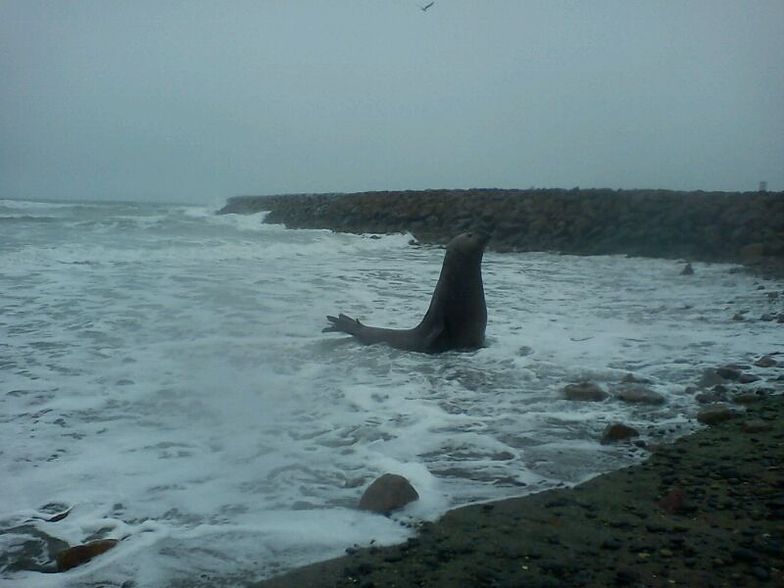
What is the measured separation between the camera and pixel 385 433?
4082mm

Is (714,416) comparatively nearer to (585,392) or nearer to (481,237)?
(585,392)

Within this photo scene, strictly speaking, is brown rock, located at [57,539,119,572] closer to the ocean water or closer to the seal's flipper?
the ocean water

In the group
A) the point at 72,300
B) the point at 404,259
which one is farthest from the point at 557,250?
the point at 72,300

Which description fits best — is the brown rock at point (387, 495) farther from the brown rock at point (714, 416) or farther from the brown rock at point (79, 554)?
the brown rock at point (714, 416)

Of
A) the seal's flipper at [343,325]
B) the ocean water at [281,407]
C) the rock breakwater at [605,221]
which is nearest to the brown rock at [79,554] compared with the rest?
the ocean water at [281,407]

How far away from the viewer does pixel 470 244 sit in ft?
21.8

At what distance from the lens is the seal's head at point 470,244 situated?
21.7 feet

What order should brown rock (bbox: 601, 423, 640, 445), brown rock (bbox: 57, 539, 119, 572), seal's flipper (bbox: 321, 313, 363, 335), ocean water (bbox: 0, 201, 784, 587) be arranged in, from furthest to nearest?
seal's flipper (bbox: 321, 313, 363, 335) < brown rock (bbox: 601, 423, 640, 445) < ocean water (bbox: 0, 201, 784, 587) < brown rock (bbox: 57, 539, 119, 572)

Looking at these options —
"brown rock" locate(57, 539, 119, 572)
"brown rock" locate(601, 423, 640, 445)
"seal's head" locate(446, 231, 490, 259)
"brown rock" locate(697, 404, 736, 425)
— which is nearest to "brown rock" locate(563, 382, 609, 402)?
"brown rock" locate(697, 404, 736, 425)

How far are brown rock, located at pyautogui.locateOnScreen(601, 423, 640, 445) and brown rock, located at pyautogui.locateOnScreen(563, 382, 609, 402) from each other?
29.2 inches

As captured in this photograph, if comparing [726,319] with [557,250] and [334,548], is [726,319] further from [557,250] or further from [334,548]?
[557,250]

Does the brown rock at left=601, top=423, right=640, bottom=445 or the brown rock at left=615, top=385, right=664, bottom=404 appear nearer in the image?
the brown rock at left=601, top=423, right=640, bottom=445

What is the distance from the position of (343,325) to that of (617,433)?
3.28 meters

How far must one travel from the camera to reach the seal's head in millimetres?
6617
